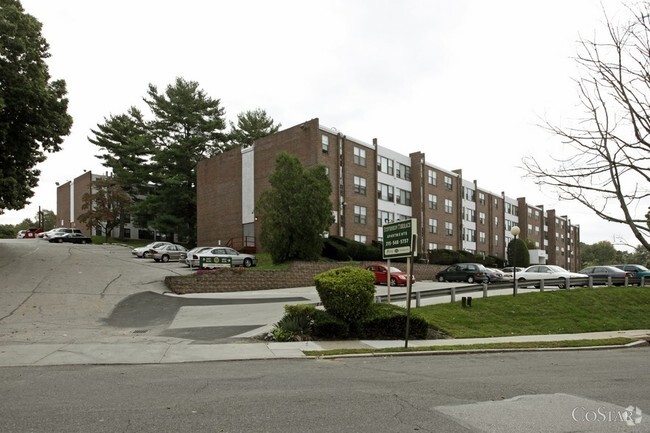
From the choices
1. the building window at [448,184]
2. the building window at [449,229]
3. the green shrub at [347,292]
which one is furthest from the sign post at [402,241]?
the building window at [448,184]

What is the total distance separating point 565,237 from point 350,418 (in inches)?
4052

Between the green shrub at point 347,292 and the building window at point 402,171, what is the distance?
3956 cm

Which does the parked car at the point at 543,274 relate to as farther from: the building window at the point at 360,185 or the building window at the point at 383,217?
the building window at the point at 360,185

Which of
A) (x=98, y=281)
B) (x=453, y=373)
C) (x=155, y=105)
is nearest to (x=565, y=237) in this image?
(x=155, y=105)

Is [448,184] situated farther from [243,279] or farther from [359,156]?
[243,279]

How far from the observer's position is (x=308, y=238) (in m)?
35.4

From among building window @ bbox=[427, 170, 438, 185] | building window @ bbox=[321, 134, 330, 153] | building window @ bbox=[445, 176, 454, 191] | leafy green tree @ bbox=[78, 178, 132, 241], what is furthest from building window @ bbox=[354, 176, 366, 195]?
leafy green tree @ bbox=[78, 178, 132, 241]

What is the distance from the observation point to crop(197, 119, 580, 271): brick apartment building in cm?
4456

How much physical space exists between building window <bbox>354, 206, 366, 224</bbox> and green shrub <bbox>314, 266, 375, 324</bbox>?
104ft

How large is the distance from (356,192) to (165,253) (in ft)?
57.2

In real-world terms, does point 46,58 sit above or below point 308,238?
above

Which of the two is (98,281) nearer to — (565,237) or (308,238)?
(308,238)

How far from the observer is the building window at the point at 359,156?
4717cm

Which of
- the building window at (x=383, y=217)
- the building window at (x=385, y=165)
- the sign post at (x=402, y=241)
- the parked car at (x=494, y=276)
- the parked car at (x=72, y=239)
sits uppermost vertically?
the building window at (x=385, y=165)
